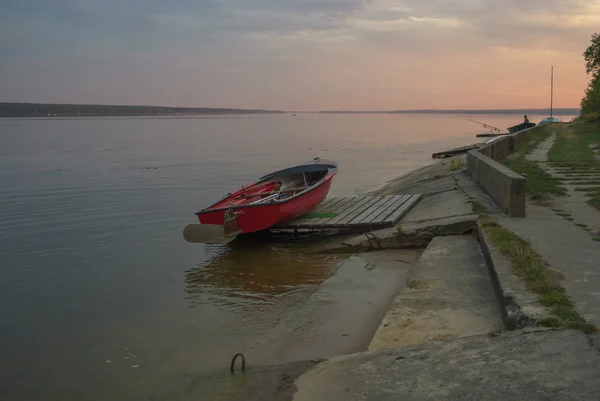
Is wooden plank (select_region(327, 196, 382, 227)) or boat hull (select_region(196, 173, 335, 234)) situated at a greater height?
boat hull (select_region(196, 173, 335, 234))

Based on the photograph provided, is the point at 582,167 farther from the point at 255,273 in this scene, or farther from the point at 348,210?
the point at 255,273

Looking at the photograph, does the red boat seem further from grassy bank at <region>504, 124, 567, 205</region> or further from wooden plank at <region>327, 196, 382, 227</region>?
grassy bank at <region>504, 124, 567, 205</region>

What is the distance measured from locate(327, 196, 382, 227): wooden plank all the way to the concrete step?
3548 millimetres

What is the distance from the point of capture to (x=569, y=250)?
280 inches

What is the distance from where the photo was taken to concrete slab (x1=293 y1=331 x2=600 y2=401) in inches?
151

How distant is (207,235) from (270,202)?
145 centimetres

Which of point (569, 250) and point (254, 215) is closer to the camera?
point (569, 250)

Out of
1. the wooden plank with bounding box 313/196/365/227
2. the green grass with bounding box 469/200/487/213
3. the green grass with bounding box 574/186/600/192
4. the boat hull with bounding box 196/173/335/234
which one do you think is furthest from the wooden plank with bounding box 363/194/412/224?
the green grass with bounding box 574/186/600/192

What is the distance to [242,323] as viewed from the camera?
762cm

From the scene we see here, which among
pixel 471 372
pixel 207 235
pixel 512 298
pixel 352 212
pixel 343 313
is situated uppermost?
pixel 512 298

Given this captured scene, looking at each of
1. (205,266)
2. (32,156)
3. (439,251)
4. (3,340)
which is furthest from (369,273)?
(32,156)

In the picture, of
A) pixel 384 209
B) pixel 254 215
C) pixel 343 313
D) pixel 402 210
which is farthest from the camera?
pixel 384 209

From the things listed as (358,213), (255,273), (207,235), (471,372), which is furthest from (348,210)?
(471,372)

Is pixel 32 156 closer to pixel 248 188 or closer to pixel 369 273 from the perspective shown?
→ pixel 248 188
